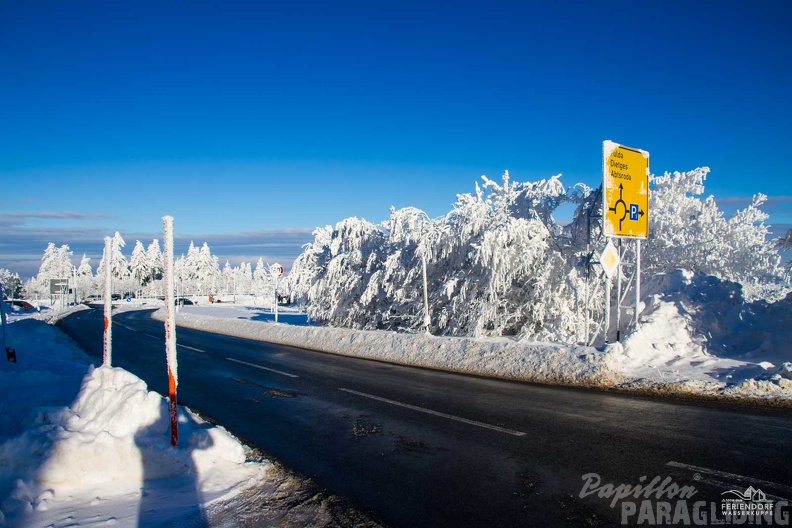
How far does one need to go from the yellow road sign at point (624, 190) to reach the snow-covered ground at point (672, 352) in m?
2.44

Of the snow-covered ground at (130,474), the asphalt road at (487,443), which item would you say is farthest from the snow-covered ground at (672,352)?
the snow-covered ground at (130,474)

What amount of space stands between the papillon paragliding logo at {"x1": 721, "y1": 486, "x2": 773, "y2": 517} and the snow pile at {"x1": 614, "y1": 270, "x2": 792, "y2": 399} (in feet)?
14.2

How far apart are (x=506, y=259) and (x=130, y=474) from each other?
1333 centimetres

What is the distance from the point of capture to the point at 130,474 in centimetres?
517

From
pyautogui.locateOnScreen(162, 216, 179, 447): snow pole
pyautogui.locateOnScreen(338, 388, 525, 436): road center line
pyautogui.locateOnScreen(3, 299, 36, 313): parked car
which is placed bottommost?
pyautogui.locateOnScreen(3, 299, 36, 313): parked car

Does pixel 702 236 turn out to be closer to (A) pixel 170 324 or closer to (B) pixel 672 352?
(B) pixel 672 352

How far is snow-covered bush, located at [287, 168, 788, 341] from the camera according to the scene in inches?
645

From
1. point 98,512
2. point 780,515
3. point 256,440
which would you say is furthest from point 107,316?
point 780,515

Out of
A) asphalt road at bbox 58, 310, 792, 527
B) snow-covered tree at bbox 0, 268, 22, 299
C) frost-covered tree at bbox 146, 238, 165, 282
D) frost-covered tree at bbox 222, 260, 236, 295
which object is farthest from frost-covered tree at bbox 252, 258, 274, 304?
asphalt road at bbox 58, 310, 792, 527

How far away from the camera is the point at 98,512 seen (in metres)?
4.43

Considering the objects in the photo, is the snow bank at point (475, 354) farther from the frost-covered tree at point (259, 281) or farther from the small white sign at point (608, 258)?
the frost-covered tree at point (259, 281)

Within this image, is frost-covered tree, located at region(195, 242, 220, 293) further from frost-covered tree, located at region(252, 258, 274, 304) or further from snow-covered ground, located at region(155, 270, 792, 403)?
snow-covered ground, located at region(155, 270, 792, 403)

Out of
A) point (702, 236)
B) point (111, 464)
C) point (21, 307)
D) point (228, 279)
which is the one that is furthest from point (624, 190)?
point (228, 279)

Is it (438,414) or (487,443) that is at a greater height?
(487,443)
